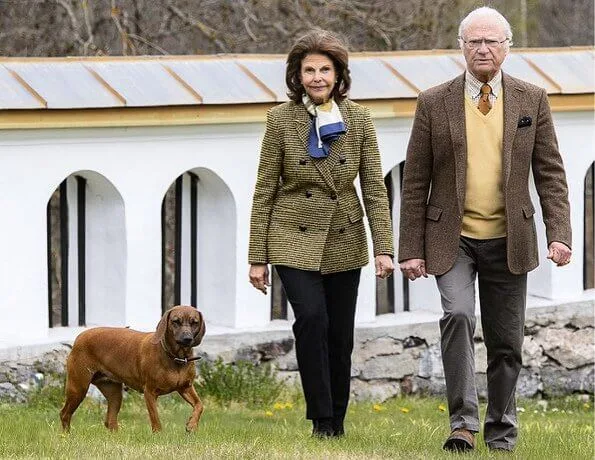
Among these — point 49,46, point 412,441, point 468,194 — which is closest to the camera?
point 468,194

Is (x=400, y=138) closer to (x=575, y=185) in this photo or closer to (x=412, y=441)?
(x=575, y=185)

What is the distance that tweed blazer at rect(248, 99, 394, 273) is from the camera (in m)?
7.04

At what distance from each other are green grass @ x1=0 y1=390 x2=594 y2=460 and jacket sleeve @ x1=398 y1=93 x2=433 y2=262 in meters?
0.89

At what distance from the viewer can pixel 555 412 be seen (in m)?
9.95

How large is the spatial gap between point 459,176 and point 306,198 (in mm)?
761

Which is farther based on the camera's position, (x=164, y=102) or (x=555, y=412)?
(x=555, y=412)

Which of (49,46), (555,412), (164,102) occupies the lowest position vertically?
(555,412)

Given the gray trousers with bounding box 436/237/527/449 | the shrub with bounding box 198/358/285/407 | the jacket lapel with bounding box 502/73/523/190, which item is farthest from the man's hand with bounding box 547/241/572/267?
the shrub with bounding box 198/358/285/407

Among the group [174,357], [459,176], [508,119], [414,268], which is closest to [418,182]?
[459,176]

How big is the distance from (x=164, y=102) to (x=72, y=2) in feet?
17.1

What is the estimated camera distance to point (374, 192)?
23.7ft

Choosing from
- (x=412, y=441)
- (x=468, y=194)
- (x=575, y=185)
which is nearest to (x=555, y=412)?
(x=575, y=185)

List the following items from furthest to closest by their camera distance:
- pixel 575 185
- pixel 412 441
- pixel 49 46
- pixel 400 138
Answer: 1. pixel 49 46
2. pixel 575 185
3. pixel 400 138
4. pixel 412 441

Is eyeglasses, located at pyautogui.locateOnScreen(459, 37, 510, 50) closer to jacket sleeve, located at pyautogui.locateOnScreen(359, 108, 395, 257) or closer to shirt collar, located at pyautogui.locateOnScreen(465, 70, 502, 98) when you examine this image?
shirt collar, located at pyautogui.locateOnScreen(465, 70, 502, 98)
